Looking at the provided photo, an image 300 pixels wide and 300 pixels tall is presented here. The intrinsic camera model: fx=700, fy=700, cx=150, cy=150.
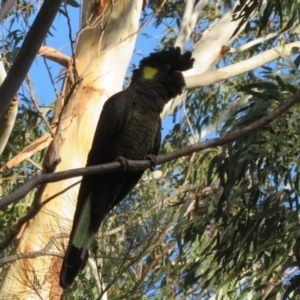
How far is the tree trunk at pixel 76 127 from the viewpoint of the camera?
2775 mm

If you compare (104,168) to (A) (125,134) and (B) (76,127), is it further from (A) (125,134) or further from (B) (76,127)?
(B) (76,127)

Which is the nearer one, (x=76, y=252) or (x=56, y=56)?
(x=76, y=252)

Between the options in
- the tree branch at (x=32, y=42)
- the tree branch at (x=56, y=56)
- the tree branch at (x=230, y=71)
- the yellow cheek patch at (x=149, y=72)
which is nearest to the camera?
the tree branch at (x=32, y=42)

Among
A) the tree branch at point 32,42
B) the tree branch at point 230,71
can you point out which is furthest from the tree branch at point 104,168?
→ the tree branch at point 230,71

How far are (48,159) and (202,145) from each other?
3.29 ft

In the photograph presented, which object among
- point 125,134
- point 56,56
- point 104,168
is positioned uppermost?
point 56,56

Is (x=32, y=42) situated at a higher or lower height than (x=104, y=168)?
higher

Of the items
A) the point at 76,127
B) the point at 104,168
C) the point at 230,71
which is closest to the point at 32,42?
the point at 104,168

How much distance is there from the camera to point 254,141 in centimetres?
306

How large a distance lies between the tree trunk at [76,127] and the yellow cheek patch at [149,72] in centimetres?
24

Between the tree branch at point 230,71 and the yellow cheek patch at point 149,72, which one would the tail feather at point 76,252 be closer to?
the yellow cheek patch at point 149,72

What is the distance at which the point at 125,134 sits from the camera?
101 inches

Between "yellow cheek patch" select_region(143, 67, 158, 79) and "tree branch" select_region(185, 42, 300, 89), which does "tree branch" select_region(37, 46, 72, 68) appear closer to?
"tree branch" select_region(185, 42, 300, 89)

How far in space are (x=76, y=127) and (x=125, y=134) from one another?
2.80 ft
